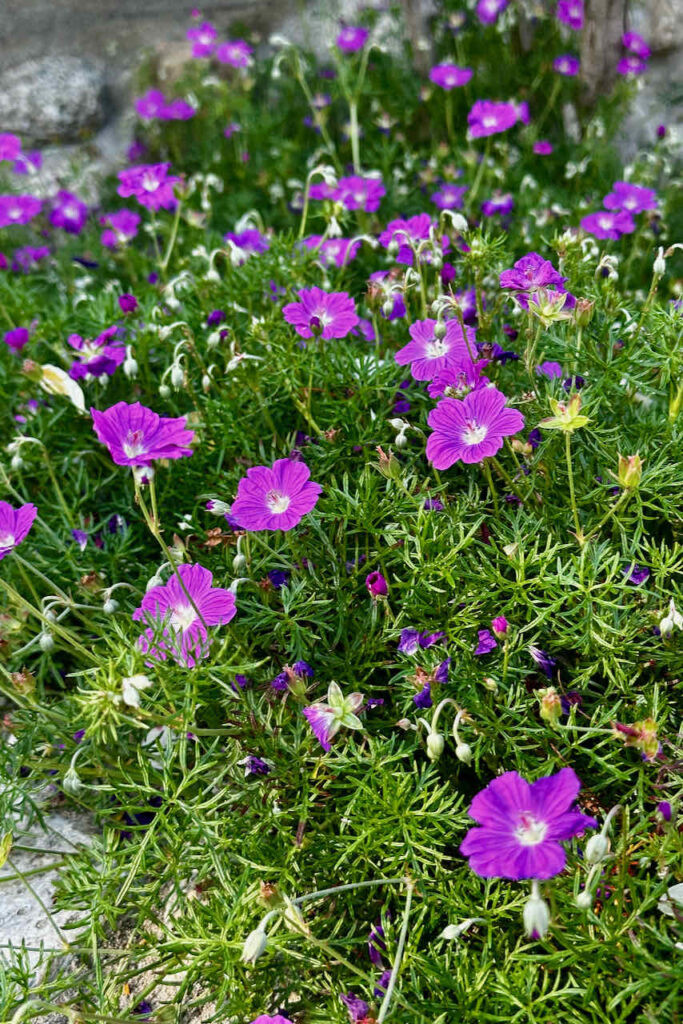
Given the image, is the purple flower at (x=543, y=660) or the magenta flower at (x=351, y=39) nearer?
the purple flower at (x=543, y=660)

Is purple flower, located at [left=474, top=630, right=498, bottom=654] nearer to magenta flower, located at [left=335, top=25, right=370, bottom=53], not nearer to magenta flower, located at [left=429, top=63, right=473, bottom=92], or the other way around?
magenta flower, located at [left=429, top=63, right=473, bottom=92]

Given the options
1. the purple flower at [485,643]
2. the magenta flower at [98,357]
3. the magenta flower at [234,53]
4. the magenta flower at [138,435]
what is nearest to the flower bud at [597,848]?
the purple flower at [485,643]

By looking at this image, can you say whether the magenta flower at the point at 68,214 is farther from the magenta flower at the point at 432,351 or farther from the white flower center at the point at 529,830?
the white flower center at the point at 529,830

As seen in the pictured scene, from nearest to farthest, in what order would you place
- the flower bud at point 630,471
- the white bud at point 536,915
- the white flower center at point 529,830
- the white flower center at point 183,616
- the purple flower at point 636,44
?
the white bud at point 536,915, the white flower center at point 529,830, the flower bud at point 630,471, the white flower center at point 183,616, the purple flower at point 636,44

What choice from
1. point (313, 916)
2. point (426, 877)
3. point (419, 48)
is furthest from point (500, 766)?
point (419, 48)

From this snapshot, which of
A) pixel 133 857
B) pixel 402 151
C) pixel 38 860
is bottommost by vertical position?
pixel 38 860

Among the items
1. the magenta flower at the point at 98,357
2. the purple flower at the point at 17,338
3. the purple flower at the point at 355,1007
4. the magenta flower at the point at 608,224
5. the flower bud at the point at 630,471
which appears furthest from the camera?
the magenta flower at the point at 608,224

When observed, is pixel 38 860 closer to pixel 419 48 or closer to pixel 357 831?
pixel 357 831

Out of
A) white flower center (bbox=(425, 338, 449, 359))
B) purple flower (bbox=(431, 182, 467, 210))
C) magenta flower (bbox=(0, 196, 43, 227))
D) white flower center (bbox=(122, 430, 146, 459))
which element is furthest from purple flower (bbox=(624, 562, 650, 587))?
magenta flower (bbox=(0, 196, 43, 227))
